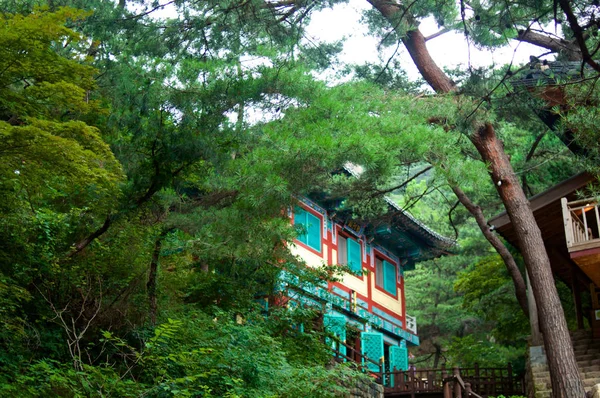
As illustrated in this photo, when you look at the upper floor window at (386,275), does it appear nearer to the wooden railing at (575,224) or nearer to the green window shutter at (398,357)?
the green window shutter at (398,357)

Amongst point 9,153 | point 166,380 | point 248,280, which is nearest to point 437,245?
point 248,280

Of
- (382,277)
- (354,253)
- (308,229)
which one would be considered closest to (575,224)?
(308,229)

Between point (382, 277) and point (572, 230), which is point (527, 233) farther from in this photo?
point (382, 277)

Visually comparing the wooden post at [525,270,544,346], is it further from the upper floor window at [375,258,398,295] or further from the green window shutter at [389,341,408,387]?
the upper floor window at [375,258,398,295]

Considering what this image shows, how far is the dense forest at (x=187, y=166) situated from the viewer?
8.48 metres

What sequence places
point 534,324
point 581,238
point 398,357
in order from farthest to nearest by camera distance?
point 398,357 < point 534,324 < point 581,238

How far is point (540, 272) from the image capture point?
13508mm

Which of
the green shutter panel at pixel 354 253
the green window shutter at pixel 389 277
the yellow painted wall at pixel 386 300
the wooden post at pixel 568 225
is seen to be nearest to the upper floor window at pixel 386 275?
the green window shutter at pixel 389 277

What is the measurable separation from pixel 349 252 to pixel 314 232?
1.87 metres

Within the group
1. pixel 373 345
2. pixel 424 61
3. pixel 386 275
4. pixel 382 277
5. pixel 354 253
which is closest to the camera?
pixel 424 61

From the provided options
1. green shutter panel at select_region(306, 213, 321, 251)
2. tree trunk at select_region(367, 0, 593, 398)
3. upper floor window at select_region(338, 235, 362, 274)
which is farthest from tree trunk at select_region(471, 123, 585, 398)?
upper floor window at select_region(338, 235, 362, 274)

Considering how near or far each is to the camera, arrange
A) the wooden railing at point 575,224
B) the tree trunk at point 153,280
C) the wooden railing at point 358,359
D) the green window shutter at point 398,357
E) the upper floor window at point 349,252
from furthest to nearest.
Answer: the green window shutter at point 398,357 → the upper floor window at point 349,252 → the wooden railing at point 358,359 → the wooden railing at point 575,224 → the tree trunk at point 153,280

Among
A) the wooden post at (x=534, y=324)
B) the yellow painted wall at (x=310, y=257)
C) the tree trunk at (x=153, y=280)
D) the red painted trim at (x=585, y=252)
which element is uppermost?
the yellow painted wall at (x=310, y=257)

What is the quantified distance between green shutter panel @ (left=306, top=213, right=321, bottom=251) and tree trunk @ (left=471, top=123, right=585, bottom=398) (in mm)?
5719
